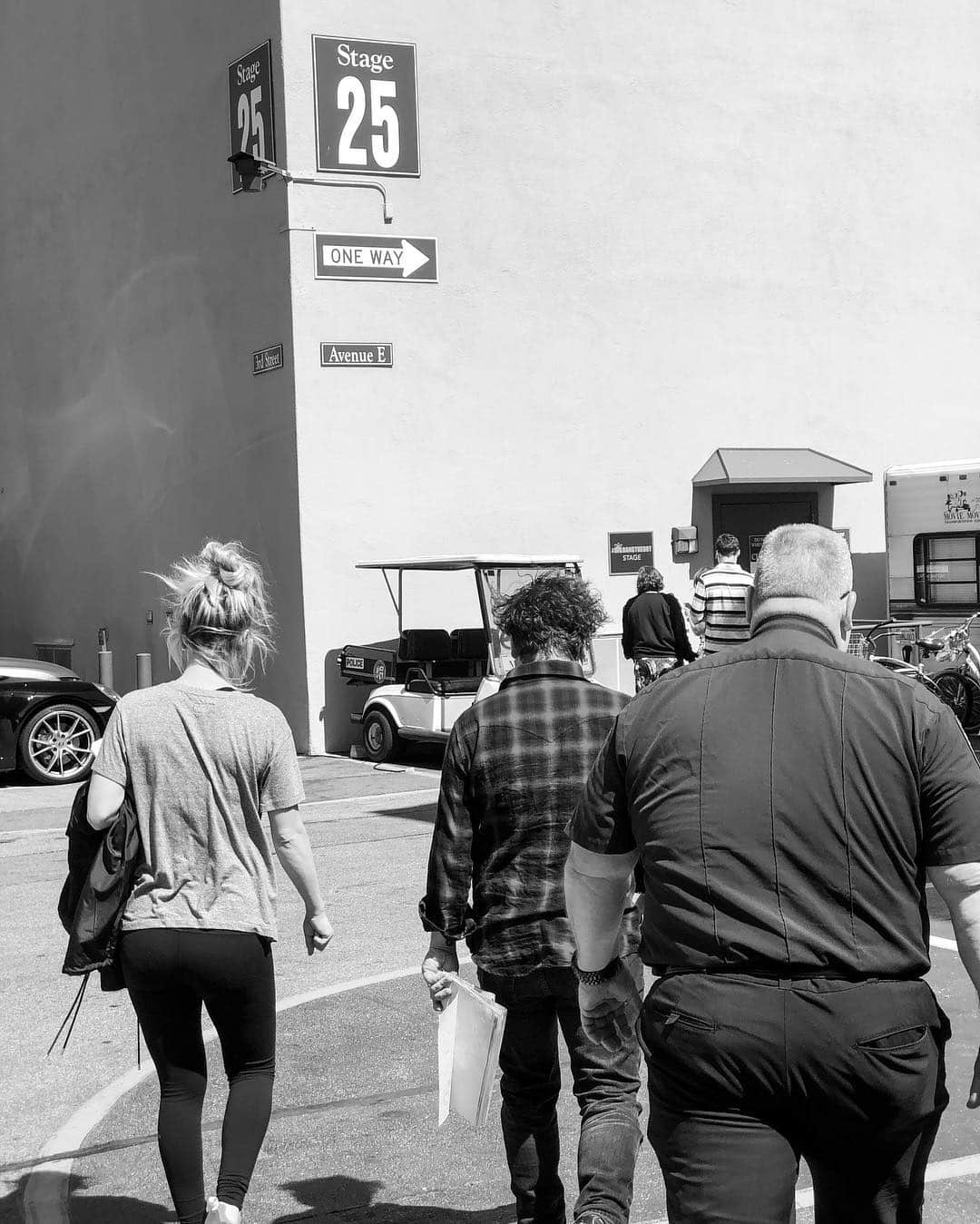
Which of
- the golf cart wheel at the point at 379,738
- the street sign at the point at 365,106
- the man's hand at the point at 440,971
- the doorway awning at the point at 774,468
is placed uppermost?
the street sign at the point at 365,106

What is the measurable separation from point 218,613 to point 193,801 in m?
0.49

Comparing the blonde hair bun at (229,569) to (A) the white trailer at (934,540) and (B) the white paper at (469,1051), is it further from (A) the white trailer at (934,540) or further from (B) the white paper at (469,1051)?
(A) the white trailer at (934,540)

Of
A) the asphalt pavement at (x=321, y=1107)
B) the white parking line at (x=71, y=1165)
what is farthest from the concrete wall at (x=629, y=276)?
the white parking line at (x=71, y=1165)

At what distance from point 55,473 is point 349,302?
7.29 metres

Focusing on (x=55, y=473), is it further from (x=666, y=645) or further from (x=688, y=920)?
(x=688, y=920)

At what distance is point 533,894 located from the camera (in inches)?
149

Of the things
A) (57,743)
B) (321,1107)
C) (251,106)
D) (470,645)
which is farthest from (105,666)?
(321,1107)

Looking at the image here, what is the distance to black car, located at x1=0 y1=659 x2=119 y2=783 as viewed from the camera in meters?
13.5

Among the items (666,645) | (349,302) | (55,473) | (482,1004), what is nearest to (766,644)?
(482,1004)

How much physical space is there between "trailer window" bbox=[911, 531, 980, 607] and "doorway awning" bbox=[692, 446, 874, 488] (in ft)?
4.04

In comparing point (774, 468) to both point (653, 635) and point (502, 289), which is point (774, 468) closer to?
point (502, 289)

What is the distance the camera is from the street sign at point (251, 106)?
15.7m

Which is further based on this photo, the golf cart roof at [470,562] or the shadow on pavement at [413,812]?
the golf cart roof at [470,562]

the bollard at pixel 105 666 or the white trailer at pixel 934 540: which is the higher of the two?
the white trailer at pixel 934 540
